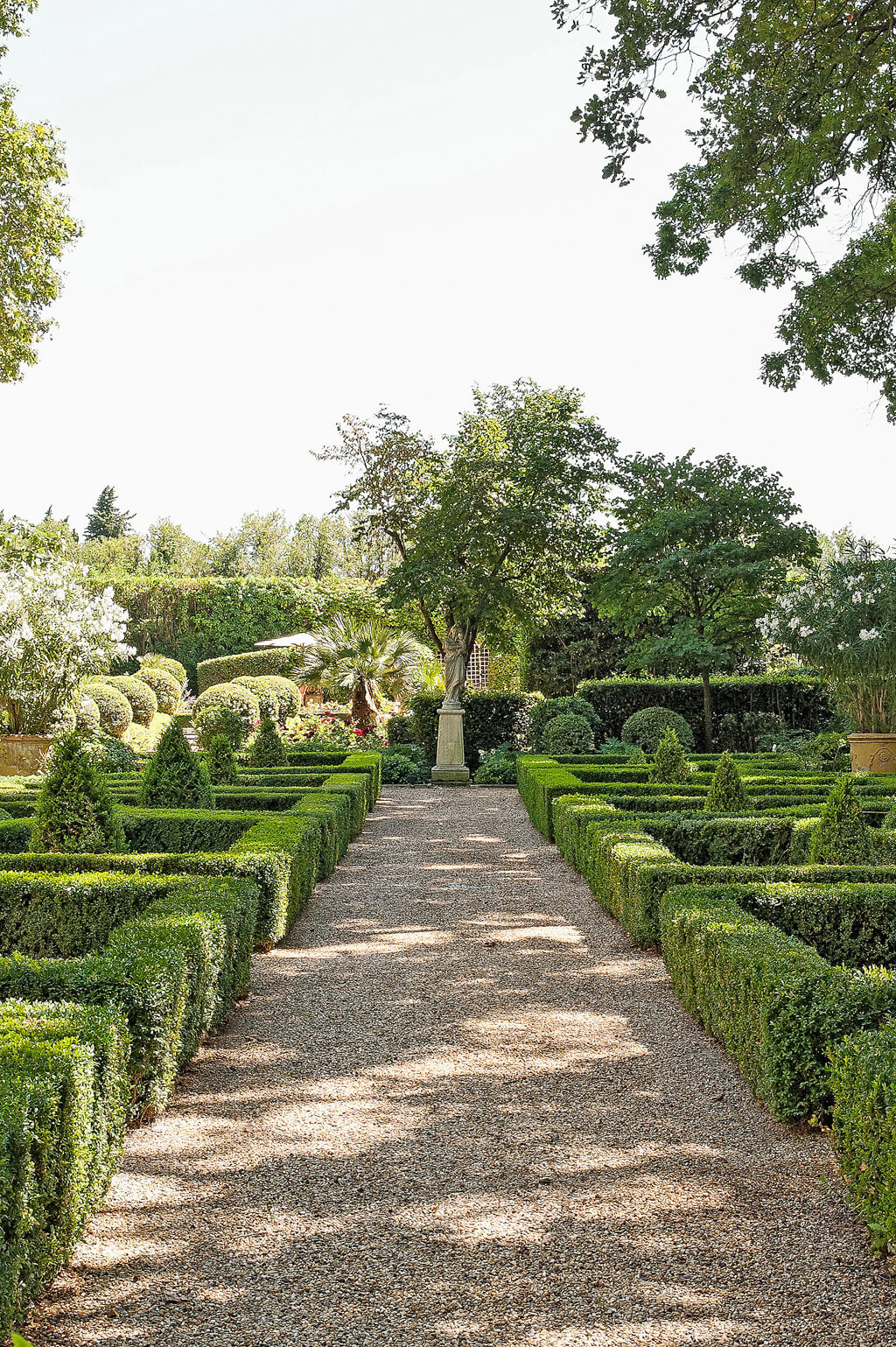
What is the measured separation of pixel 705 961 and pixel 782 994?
40.9 inches

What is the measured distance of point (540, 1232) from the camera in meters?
2.88

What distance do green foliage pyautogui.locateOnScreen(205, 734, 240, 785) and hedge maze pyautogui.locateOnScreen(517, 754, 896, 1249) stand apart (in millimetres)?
3555

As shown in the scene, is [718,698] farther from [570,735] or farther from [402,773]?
[402,773]

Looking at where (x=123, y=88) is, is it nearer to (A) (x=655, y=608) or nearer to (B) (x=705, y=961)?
(B) (x=705, y=961)

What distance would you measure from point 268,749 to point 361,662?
6712 mm

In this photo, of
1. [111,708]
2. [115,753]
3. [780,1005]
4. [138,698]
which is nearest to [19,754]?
[115,753]

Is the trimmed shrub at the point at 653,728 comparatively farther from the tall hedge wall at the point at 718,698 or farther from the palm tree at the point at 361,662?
the palm tree at the point at 361,662

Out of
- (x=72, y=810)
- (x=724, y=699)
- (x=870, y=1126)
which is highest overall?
(x=724, y=699)

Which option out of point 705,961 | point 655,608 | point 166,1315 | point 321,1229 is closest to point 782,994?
point 705,961

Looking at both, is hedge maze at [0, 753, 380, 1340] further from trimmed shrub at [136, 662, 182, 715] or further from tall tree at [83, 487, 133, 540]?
tall tree at [83, 487, 133, 540]

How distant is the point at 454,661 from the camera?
18562mm

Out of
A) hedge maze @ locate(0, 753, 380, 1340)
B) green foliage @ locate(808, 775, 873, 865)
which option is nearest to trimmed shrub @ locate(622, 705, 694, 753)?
hedge maze @ locate(0, 753, 380, 1340)

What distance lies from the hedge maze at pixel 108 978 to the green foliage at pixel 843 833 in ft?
11.1

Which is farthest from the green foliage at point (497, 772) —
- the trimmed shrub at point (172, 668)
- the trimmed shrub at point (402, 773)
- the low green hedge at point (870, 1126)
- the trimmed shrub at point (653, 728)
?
the low green hedge at point (870, 1126)
